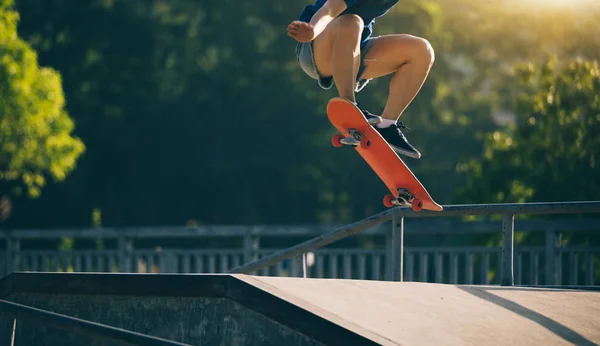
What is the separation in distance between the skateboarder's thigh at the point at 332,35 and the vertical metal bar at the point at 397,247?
2.15 meters

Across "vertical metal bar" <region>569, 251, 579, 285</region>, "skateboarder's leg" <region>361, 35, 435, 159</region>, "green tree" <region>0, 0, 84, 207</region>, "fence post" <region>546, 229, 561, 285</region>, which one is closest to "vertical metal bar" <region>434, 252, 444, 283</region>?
"fence post" <region>546, 229, 561, 285</region>

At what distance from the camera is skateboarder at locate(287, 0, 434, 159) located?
6633 mm

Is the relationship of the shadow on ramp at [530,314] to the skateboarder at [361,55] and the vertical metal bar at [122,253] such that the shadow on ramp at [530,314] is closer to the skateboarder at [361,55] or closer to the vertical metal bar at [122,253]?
the skateboarder at [361,55]

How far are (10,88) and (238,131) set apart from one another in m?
11.3

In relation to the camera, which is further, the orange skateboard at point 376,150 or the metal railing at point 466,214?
the metal railing at point 466,214

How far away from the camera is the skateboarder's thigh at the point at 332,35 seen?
664 cm

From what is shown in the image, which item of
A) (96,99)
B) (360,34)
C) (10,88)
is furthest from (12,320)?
(96,99)

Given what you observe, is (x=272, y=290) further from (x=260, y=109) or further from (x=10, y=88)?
(x=260, y=109)

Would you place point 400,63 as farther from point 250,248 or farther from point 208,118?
point 208,118

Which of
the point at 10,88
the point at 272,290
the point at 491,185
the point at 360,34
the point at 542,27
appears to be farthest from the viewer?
the point at 542,27

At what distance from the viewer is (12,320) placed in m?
5.02

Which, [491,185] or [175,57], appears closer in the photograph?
[491,185]

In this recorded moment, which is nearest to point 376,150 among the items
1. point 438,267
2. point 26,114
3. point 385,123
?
point 385,123

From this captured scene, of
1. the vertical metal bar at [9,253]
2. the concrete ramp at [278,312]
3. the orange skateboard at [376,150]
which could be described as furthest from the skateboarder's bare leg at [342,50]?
the vertical metal bar at [9,253]
